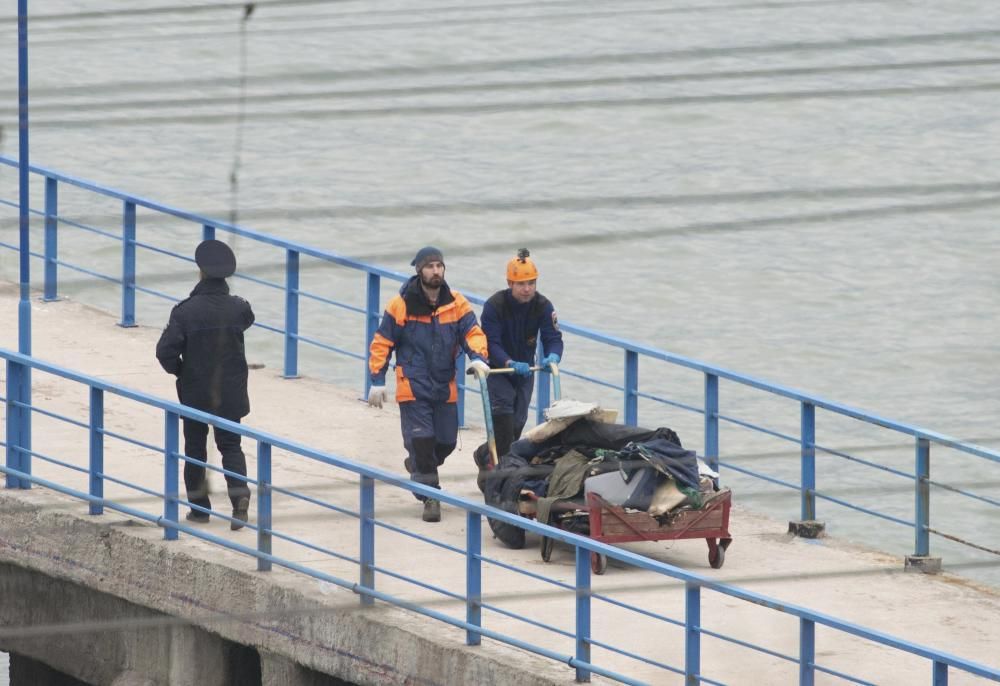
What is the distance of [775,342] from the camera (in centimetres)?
2362

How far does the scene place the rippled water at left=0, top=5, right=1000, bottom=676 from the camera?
2295 cm

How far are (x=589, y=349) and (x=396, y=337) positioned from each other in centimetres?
1130

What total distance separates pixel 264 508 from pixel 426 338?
148 cm

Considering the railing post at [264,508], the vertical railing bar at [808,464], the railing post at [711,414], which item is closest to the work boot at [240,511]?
the railing post at [264,508]

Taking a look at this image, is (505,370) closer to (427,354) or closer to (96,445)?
(427,354)

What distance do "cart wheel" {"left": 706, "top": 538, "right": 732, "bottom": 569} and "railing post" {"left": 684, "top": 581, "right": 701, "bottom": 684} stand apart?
1.78 m

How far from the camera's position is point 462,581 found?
10.8 meters

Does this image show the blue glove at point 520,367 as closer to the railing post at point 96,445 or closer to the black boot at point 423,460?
the black boot at point 423,460

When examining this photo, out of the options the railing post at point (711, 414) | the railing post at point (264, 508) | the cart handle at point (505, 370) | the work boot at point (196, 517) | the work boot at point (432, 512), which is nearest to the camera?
the railing post at point (264, 508)

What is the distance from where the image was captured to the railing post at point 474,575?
991 centimetres

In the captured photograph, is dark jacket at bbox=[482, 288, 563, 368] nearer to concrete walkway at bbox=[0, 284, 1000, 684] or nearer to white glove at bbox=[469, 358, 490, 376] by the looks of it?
white glove at bbox=[469, 358, 490, 376]

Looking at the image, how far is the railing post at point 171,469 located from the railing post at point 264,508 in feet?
1.85


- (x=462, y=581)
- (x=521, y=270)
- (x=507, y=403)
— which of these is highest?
(x=521, y=270)

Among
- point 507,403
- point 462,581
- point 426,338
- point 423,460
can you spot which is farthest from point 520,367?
point 462,581
